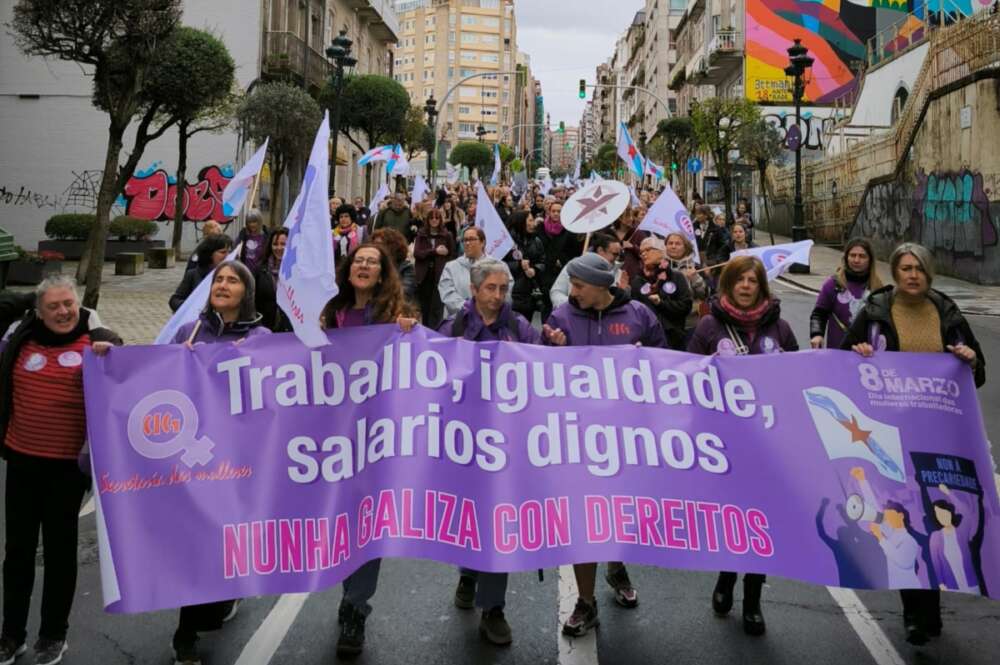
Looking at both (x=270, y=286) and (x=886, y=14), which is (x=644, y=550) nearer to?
(x=270, y=286)

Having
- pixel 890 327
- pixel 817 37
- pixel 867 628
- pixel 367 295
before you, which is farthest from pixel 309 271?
pixel 817 37

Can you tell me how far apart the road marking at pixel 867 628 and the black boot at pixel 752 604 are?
0.45m

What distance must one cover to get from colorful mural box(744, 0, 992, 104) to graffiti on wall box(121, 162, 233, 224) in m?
28.7

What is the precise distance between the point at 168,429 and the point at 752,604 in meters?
2.79

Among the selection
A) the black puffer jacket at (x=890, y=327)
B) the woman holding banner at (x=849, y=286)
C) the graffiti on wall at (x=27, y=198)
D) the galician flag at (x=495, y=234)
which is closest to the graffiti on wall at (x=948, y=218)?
the galician flag at (x=495, y=234)

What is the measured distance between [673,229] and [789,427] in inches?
194

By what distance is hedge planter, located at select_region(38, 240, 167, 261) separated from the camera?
22.8 metres

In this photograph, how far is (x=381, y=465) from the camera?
161 inches

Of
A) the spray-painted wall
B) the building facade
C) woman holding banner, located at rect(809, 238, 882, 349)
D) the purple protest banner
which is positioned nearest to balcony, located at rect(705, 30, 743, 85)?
the spray-painted wall

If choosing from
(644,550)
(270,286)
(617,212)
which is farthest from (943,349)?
(270,286)

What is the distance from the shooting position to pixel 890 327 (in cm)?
468

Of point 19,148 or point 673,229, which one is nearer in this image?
point 673,229

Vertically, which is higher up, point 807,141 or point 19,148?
point 807,141

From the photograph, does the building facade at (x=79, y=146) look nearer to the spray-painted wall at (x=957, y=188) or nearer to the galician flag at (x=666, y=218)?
the spray-painted wall at (x=957, y=188)
